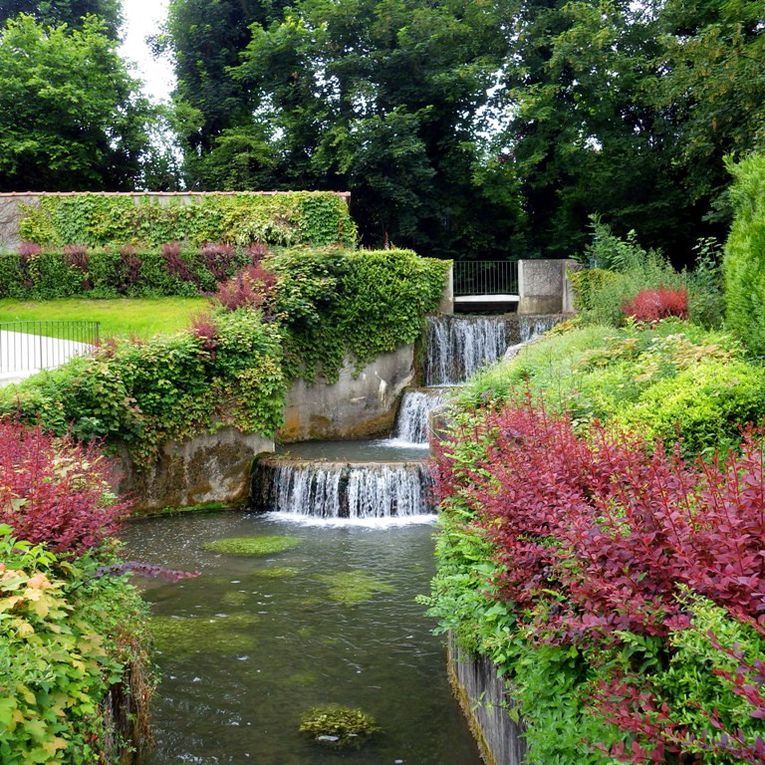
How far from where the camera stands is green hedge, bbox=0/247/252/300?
19.8 meters

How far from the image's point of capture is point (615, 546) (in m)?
3.68

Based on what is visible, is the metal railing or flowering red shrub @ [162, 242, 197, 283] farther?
the metal railing

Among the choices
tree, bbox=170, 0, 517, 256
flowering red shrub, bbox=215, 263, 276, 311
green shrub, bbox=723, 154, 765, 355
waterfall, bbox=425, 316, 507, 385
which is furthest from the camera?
tree, bbox=170, 0, 517, 256

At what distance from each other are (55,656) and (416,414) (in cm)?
1351

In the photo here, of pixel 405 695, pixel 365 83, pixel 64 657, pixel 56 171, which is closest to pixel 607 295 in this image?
pixel 405 695

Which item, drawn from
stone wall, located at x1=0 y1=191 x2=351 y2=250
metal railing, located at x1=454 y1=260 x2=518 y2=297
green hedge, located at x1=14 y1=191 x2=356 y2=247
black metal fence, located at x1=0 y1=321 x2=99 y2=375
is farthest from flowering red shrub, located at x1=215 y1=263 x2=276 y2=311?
metal railing, located at x1=454 y1=260 x2=518 y2=297

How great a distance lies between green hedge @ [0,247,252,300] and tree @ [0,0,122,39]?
51.8 feet

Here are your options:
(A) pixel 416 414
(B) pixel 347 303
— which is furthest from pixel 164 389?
(B) pixel 347 303

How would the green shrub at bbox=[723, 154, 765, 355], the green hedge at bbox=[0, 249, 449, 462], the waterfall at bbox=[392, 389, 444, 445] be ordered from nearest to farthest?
the green shrub at bbox=[723, 154, 765, 355]
the green hedge at bbox=[0, 249, 449, 462]
the waterfall at bbox=[392, 389, 444, 445]

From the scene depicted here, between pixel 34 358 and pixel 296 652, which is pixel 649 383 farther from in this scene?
pixel 34 358

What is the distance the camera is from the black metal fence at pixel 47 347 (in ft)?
44.8

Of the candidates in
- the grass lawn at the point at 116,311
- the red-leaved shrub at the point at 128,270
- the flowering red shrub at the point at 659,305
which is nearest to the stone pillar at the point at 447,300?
the grass lawn at the point at 116,311

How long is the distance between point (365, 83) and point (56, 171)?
11.0 meters

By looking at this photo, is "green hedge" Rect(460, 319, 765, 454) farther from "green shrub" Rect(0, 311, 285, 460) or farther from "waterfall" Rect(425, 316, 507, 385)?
"waterfall" Rect(425, 316, 507, 385)
